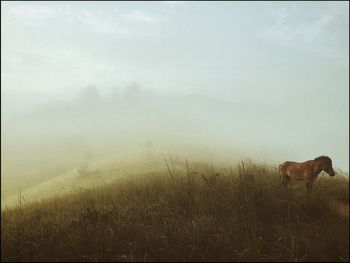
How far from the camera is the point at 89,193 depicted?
28.3ft

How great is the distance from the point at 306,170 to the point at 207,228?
164 centimetres

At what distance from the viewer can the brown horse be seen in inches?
206

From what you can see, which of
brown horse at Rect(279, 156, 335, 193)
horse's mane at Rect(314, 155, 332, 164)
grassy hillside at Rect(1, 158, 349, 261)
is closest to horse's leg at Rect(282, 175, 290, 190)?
brown horse at Rect(279, 156, 335, 193)

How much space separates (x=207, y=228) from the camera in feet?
16.3

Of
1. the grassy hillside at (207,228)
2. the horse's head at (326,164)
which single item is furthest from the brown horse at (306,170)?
the grassy hillside at (207,228)

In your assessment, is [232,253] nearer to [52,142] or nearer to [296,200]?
[296,200]

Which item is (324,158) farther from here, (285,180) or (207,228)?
(207,228)

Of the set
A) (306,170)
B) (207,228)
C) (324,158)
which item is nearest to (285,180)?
(306,170)

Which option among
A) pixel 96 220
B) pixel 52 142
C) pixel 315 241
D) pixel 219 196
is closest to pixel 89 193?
pixel 96 220

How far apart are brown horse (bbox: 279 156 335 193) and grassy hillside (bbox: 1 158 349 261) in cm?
17

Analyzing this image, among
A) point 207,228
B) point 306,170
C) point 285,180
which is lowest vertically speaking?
point 207,228

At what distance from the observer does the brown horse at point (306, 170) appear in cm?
522

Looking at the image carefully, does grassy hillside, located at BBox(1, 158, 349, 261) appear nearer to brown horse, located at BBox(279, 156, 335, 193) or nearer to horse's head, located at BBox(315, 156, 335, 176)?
brown horse, located at BBox(279, 156, 335, 193)

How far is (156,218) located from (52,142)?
54.8 metres
